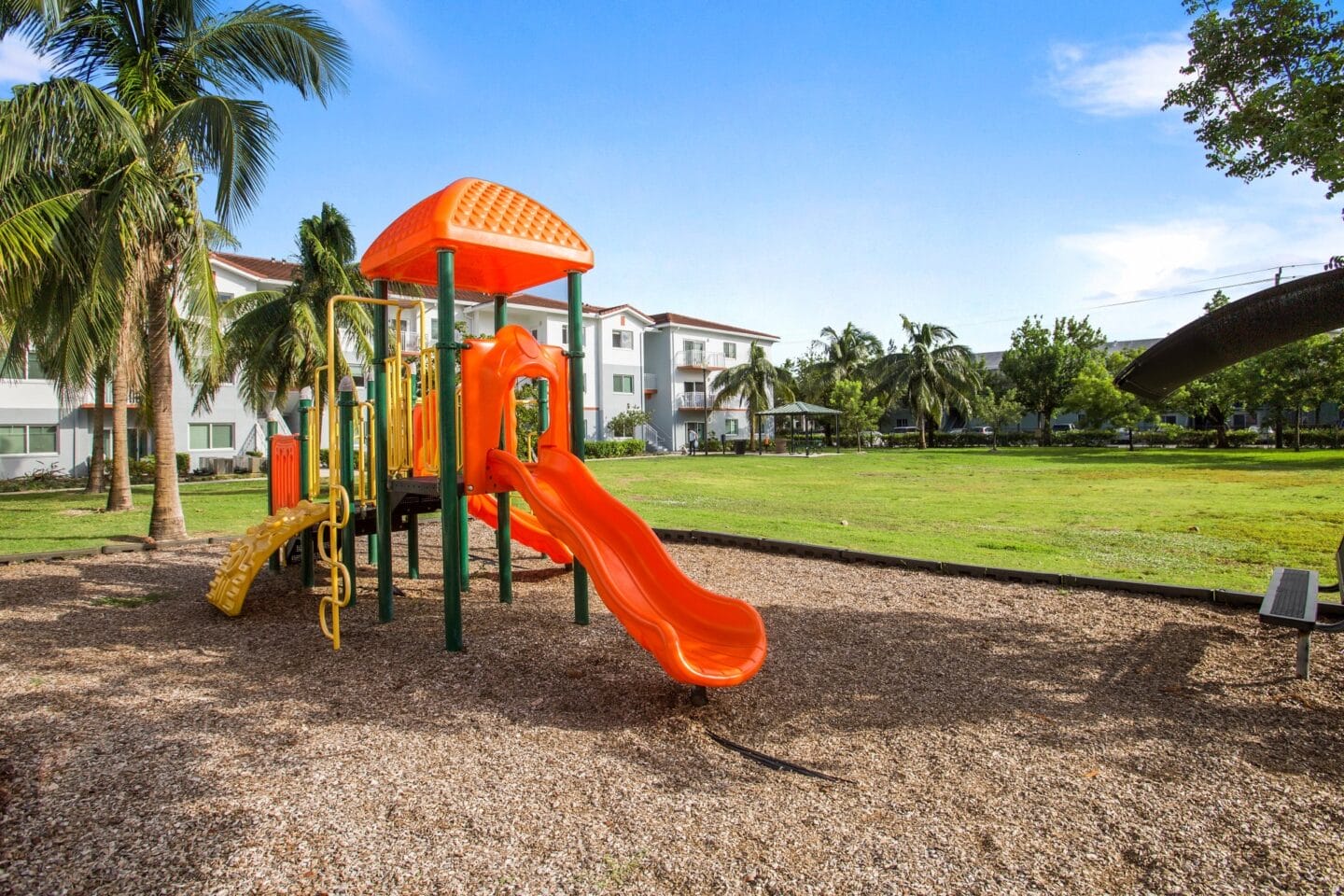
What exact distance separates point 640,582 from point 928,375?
2093 inches

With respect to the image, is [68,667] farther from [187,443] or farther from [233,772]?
[187,443]

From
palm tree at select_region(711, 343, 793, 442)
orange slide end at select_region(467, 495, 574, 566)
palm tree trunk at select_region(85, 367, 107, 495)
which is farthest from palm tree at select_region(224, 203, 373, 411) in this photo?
palm tree at select_region(711, 343, 793, 442)

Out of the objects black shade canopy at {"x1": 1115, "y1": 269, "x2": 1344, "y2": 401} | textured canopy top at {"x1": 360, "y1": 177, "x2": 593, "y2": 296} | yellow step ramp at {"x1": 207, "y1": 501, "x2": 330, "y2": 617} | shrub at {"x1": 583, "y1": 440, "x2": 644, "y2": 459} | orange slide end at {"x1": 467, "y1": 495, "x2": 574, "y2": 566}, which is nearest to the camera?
black shade canopy at {"x1": 1115, "y1": 269, "x2": 1344, "y2": 401}

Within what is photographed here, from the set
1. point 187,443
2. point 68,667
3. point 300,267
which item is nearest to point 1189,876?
point 68,667

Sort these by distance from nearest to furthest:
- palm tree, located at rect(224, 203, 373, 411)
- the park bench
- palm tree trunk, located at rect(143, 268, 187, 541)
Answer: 1. the park bench
2. palm tree trunk, located at rect(143, 268, 187, 541)
3. palm tree, located at rect(224, 203, 373, 411)

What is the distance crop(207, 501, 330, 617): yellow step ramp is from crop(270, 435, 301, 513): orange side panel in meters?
1.78

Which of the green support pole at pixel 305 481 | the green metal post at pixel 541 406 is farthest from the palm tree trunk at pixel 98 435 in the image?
the green metal post at pixel 541 406

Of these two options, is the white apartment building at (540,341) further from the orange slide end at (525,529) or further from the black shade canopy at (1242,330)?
the black shade canopy at (1242,330)

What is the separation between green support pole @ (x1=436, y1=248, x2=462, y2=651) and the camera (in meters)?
6.43

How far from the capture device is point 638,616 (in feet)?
17.0

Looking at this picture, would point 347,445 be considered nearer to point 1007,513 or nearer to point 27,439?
point 1007,513

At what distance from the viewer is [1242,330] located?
4605 millimetres

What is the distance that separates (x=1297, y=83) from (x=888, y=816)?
5481 millimetres

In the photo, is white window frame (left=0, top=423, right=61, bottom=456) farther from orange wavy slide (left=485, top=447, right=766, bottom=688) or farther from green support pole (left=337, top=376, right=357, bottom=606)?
orange wavy slide (left=485, top=447, right=766, bottom=688)
